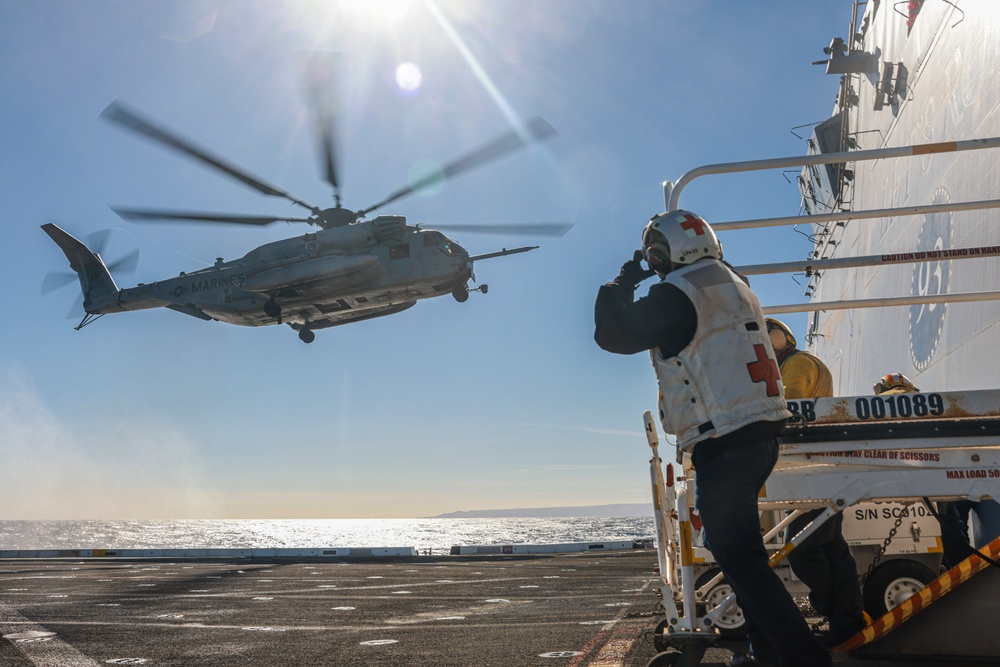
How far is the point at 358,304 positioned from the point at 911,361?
15767mm

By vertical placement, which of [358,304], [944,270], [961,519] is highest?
[358,304]

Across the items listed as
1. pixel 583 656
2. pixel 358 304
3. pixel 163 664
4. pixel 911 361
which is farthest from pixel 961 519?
pixel 358 304

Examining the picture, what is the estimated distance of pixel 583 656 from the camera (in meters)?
5.31

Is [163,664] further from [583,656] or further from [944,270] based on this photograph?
[944,270]

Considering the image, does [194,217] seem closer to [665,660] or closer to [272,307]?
[272,307]

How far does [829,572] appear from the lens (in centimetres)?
422

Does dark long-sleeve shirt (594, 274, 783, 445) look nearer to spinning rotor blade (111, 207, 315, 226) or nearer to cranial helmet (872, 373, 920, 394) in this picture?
cranial helmet (872, 373, 920, 394)

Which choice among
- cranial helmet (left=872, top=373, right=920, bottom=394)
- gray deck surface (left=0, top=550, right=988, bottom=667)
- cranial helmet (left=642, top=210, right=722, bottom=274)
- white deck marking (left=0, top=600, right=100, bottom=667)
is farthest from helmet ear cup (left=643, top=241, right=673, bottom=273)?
white deck marking (left=0, top=600, right=100, bottom=667)

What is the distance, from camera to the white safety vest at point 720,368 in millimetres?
3219

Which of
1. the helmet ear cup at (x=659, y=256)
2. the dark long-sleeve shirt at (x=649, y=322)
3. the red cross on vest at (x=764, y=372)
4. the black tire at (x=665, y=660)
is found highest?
the helmet ear cup at (x=659, y=256)

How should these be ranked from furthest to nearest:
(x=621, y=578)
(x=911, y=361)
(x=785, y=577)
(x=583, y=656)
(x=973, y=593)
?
(x=621, y=578) < (x=911, y=361) < (x=785, y=577) < (x=583, y=656) < (x=973, y=593)

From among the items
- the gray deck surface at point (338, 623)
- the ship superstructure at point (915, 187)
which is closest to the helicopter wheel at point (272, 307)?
the gray deck surface at point (338, 623)

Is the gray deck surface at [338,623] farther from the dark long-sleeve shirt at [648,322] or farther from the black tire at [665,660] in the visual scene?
the dark long-sleeve shirt at [648,322]

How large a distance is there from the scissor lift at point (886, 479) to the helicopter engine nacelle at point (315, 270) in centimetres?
1844
